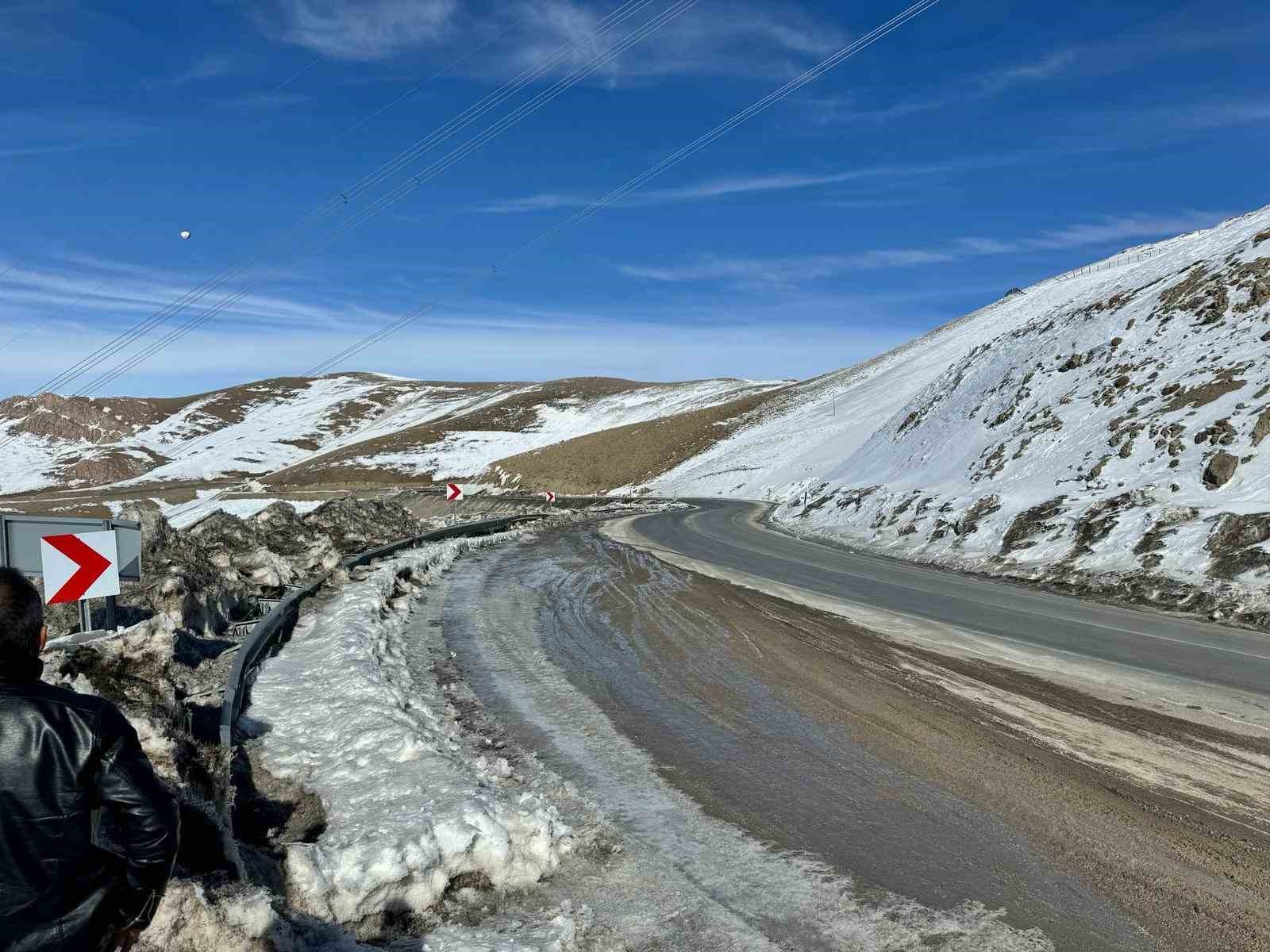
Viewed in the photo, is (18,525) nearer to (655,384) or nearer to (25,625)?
(25,625)

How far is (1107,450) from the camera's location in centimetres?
2077

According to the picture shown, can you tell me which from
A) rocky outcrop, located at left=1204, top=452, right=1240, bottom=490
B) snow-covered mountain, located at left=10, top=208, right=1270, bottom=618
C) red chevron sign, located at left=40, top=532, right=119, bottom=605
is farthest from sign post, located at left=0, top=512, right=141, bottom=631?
rocky outcrop, located at left=1204, top=452, right=1240, bottom=490

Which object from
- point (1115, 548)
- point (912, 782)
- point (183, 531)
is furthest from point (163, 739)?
point (1115, 548)

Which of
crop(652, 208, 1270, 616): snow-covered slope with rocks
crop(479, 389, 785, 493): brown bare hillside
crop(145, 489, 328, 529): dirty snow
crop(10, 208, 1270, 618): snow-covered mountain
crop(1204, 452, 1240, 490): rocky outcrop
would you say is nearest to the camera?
crop(652, 208, 1270, 616): snow-covered slope with rocks

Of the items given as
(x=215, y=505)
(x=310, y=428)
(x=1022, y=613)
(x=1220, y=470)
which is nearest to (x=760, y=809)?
(x=1022, y=613)

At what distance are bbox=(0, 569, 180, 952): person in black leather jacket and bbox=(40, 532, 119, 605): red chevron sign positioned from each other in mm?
5679

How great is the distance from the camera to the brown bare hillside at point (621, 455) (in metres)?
72.8

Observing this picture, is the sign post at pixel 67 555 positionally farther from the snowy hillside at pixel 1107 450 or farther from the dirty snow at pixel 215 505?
the dirty snow at pixel 215 505

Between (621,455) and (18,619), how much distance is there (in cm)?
7612

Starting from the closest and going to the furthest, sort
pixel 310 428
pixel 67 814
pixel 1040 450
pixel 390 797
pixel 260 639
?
pixel 67 814
pixel 390 797
pixel 260 639
pixel 1040 450
pixel 310 428

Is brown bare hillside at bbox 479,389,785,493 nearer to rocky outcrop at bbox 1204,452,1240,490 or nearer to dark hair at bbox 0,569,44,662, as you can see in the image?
rocky outcrop at bbox 1204,452,1240,490

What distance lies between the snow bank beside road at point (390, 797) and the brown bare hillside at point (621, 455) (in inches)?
2451

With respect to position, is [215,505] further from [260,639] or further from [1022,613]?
[1022,613]

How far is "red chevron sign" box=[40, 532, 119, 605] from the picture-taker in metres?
7.03
